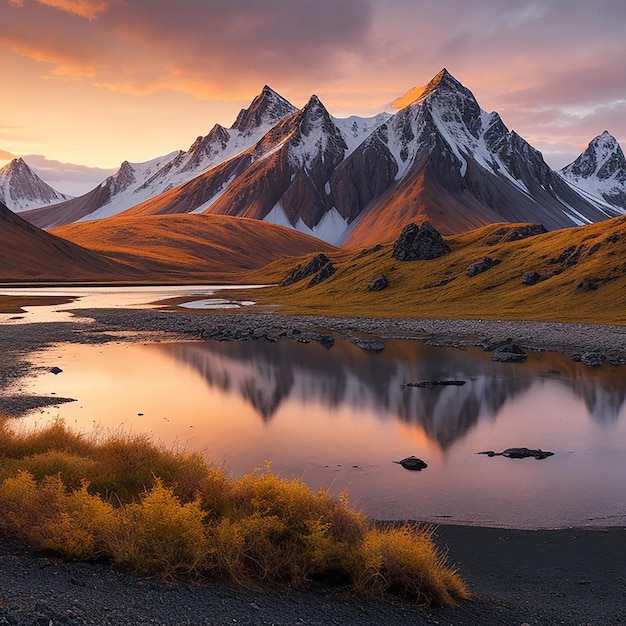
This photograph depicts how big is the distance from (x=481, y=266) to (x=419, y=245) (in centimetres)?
2841

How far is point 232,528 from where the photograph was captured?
15609mm

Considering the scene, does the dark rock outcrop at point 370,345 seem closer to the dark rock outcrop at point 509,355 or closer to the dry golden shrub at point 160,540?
the dark rock outcrop at point 509,355

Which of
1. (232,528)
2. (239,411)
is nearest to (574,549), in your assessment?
(232,528)

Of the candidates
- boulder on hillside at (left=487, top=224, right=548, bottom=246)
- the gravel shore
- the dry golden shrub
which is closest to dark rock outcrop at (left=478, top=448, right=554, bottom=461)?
the gravel shore

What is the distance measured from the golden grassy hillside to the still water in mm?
47199

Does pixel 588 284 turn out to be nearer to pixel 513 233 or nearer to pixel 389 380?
pixel 513 233

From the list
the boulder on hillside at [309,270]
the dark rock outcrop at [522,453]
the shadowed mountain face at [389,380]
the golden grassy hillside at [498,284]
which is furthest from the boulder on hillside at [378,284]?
the dark rock outcrop at [522,453]

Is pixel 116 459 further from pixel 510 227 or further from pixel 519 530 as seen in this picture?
pixel 510 227

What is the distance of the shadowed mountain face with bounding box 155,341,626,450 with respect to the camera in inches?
1505

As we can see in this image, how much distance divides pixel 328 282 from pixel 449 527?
147 metres

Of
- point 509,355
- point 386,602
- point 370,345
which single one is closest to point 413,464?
point 386,602

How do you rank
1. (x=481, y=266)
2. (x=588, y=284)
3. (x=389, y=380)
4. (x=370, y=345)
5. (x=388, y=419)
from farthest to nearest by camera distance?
(x=481, y=266)
(x=588, y=284)
(x=370, y=345)
(x=389, y=380)
(x=388, y=419)

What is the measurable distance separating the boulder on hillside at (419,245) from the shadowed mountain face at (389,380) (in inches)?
3847

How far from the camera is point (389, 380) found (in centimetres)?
4884
